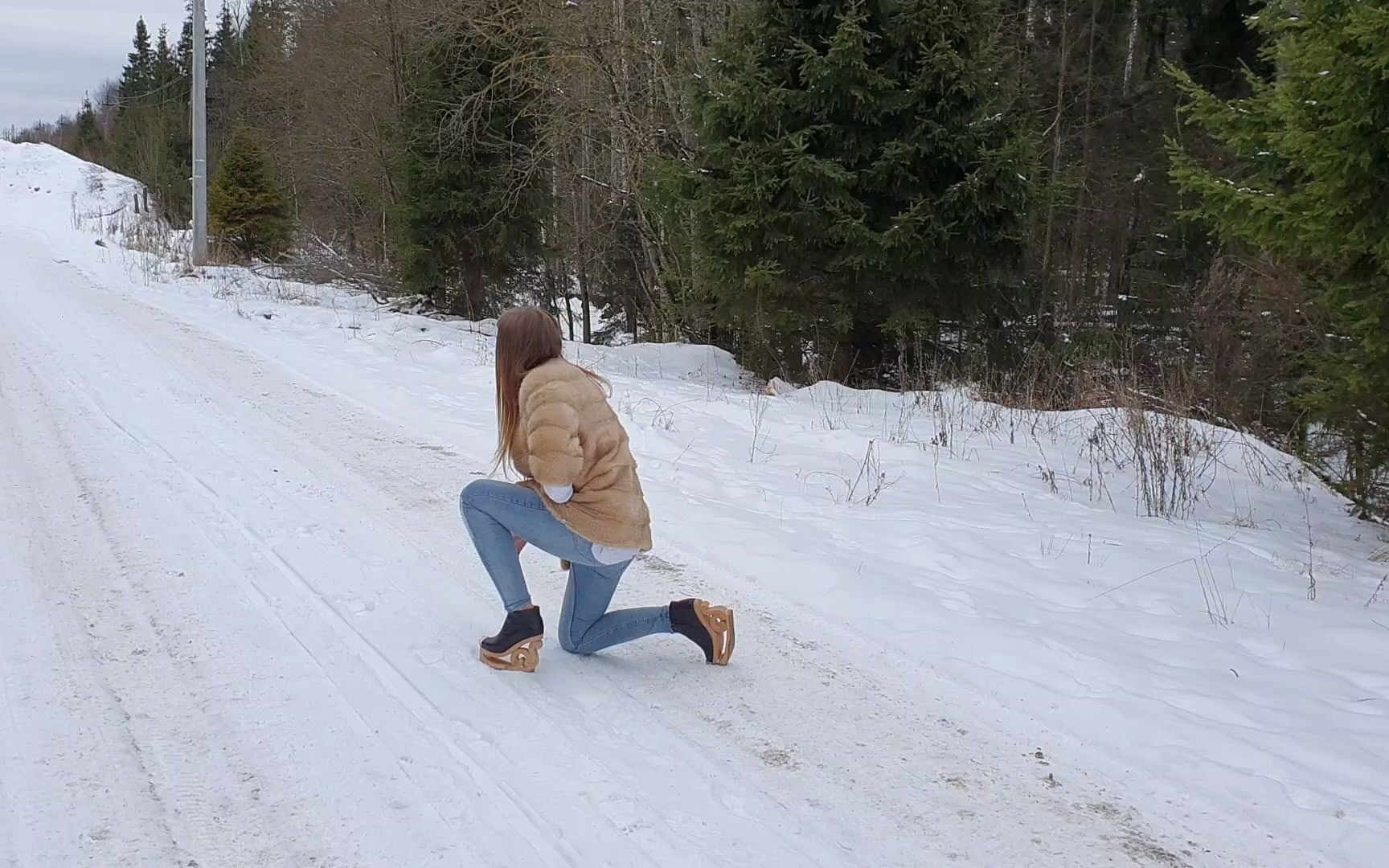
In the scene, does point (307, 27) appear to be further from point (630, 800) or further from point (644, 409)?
point (630, 800)

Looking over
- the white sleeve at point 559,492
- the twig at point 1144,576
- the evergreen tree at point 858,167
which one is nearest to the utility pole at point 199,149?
the evergreen tree at point 858,167

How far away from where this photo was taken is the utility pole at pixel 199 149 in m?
19.4

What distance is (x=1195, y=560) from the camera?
5.70 m

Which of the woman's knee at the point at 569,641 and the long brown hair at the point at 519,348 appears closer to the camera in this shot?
the long brown hair at the point at 519,348

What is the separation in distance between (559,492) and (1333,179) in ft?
14.6

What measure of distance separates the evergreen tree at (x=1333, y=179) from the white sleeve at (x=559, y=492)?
14.2 feet

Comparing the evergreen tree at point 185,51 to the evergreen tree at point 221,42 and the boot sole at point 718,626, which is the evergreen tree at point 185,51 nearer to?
the evergreen tree at point 221,42

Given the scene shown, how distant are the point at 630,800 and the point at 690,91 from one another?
9743 millimetres

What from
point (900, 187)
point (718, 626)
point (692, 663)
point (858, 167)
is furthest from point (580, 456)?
point (858, 167)

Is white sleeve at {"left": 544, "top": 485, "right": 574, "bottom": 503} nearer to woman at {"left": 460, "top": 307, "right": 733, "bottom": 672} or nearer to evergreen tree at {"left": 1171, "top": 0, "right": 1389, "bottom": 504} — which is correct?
woman at {"left": 460, "top": 307, "right": 733, "bottom": 672}

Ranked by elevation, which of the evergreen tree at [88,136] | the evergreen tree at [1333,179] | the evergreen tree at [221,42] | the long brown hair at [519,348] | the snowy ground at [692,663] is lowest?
the snowy ground at [692,663]

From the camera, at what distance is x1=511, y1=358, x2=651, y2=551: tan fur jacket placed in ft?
12.4

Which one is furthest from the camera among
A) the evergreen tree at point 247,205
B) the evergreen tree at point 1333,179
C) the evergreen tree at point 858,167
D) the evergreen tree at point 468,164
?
the evergreen tree at point 247,205

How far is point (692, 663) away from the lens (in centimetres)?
428
